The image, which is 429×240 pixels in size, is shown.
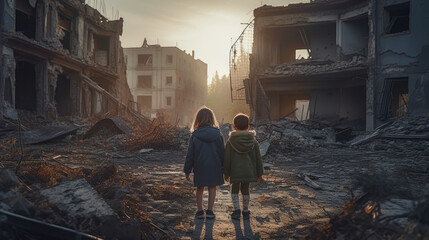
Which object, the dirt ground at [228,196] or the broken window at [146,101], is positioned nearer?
the dirt ground at [228,196]

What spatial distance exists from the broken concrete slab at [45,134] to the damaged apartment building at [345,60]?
1038 centimetres

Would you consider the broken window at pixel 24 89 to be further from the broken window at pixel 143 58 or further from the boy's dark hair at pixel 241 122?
the broken window at pixel 143 58

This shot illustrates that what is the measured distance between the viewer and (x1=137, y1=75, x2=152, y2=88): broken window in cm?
4409

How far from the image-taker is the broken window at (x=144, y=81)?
44094 millimetres

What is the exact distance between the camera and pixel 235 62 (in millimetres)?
19234

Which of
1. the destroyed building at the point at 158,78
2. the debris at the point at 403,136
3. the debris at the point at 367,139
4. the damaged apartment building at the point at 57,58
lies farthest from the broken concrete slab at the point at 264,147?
the destroyed building at the point at 158,78

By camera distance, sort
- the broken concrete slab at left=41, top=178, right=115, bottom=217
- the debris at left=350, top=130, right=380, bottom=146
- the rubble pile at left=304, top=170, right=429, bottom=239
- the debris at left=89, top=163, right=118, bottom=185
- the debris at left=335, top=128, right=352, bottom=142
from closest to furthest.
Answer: the rubble pile at left=304, top=170, right=429, bottom=239 → the broken concrete slab at left=41, top=178, right=115, bottom=217 → the debris at left=89, top=163, right=118, bottom=185 → the debris at left=350, top=130, right=380, bottom=146 → the debris at left=335, top=128, right=352, bottom=142

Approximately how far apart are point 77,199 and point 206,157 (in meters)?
1.47

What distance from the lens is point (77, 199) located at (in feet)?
9.66

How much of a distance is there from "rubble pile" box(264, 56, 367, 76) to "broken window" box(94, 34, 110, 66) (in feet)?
35.8

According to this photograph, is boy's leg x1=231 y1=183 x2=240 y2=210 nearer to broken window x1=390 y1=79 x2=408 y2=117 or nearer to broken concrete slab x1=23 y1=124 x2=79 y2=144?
broken concrete slab x1=23 y1=124 x2=79 y2=144

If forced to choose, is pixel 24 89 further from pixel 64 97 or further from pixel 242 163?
pixel 242 163

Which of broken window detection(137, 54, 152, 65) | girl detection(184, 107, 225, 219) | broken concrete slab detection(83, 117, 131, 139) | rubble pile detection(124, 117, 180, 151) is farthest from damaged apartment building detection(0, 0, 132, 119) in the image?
broken window detection(137, 54, 152, 65)

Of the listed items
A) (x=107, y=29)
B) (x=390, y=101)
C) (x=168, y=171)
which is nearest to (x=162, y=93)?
(x=107, y=29)
